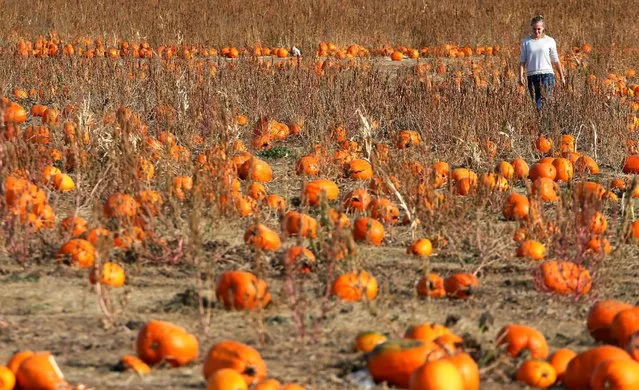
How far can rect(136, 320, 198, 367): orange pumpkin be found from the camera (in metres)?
3.82

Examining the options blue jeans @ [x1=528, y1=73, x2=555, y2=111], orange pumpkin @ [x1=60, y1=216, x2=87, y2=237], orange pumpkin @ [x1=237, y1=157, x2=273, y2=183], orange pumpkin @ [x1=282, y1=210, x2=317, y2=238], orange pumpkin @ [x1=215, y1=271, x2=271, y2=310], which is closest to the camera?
orange pumpkin @ [x1=215, y1=271, x2=271, y2=310]

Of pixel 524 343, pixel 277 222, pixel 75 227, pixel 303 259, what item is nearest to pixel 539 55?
pixel 277 222

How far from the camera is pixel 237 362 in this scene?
3.54 metres

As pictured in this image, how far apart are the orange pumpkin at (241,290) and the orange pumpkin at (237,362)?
29.5 inches

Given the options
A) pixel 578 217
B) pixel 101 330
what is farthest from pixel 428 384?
pixel 578 217

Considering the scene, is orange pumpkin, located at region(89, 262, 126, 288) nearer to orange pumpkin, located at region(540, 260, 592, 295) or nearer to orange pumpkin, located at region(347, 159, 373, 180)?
orange pumpkin, located at region(540, 260, 592, 295)

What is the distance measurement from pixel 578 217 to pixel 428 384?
234 centimetres

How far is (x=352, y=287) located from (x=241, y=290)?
1.57 feet

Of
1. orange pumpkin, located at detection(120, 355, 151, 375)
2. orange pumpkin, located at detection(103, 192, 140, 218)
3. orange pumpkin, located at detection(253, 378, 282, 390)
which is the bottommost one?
orange pumpkin, located at detection(120, 355, 151, 375)

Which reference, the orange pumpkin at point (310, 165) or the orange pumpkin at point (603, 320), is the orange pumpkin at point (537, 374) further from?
the orange pumpkin at point (310, 165)

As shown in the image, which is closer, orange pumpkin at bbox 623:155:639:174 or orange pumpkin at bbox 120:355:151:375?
orange pumpkin at bbox 120:355:151:375

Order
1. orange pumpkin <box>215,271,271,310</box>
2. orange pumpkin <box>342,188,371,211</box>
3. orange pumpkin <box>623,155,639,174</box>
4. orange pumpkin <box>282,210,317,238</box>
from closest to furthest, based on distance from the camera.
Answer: orange pumpkin <box>215,271,271,310</box>
orange pumpkin <box>282,210,317,238</box>
orange pumpkin <box>342,188,371,211</box>
orange pumpkin <box>623,155,639,174</box>

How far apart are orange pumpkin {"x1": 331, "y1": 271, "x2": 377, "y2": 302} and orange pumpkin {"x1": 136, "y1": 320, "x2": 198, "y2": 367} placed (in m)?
0.99

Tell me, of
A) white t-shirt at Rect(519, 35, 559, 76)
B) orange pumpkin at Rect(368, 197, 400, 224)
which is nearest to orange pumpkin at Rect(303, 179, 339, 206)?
orange pumpkin at Rect(368, 197, 400, 224)
